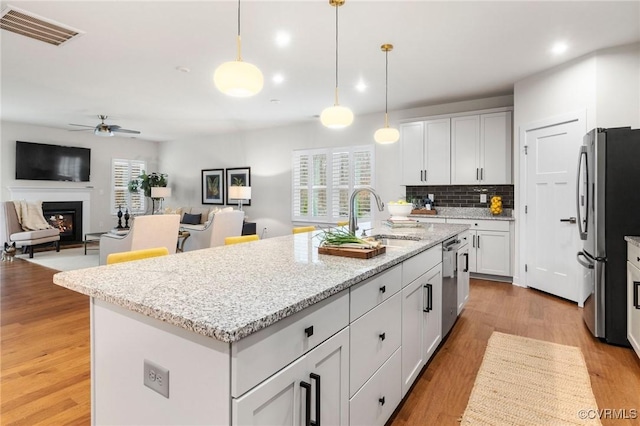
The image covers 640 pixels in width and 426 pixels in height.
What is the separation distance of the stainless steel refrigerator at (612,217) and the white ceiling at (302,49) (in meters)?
1.14

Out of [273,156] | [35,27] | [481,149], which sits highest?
[35,27]

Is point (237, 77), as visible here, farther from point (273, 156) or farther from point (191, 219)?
point (191, 219)

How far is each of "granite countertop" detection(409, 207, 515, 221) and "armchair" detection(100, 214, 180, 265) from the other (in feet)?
12.2

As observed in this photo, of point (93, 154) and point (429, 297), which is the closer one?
point (429, 297)

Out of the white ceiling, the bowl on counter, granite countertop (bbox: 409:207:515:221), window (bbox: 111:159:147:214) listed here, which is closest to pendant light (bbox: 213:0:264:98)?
the white ceiling

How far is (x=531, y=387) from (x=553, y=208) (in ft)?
8.63

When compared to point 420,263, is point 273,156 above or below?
above

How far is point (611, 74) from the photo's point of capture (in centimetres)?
354

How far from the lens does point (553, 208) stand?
13.4ft

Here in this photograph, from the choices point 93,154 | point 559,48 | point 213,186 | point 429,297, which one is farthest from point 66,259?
point 559,48

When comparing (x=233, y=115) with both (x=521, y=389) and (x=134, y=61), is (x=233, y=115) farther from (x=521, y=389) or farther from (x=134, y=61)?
(x=521, y=389)

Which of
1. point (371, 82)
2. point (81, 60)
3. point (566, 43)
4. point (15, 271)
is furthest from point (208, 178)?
point (566, 43)

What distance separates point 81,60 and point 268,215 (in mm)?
4559

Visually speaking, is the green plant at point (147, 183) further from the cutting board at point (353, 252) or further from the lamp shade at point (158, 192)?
the cutting board at point (353, 252)
